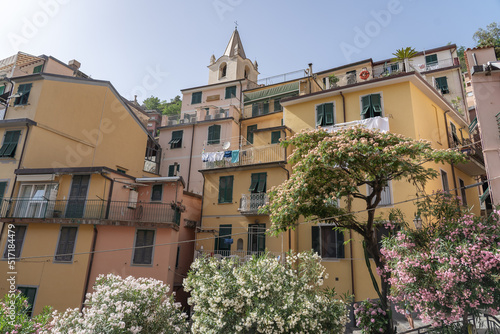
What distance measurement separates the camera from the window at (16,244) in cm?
1748

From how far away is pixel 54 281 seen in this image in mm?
16719

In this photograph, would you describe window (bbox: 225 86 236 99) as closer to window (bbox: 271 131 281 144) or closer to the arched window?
the arched window

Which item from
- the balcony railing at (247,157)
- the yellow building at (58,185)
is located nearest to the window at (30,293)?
the yellow building at (58,185)

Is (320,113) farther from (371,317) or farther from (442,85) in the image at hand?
(442,85)

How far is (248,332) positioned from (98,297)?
3.60 metres

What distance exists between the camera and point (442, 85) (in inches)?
1129

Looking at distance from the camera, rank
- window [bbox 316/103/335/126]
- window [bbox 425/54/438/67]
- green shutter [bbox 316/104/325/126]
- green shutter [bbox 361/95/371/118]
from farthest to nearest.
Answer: window [bbox 425/54/438/67]
green shutter [bbox 316/104/325/126]
window [bbox 316/103/335/126]
green shutter [bbox 361/95/371/118]

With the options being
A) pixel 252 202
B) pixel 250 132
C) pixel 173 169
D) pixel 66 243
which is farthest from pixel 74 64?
pixel 252 202

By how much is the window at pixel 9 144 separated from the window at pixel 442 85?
32.6 meters

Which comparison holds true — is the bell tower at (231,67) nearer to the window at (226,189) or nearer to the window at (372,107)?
the window at (226,189)

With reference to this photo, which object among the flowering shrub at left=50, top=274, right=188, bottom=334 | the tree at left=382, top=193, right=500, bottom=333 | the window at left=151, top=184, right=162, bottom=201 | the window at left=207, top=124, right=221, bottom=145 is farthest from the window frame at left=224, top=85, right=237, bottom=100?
the flowering shrub at left=50, top=274, right=188, bottom=334

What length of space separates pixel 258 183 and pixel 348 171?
360 inches

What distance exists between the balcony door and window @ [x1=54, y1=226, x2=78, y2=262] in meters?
0.76

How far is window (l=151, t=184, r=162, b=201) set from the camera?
65.4 feet
